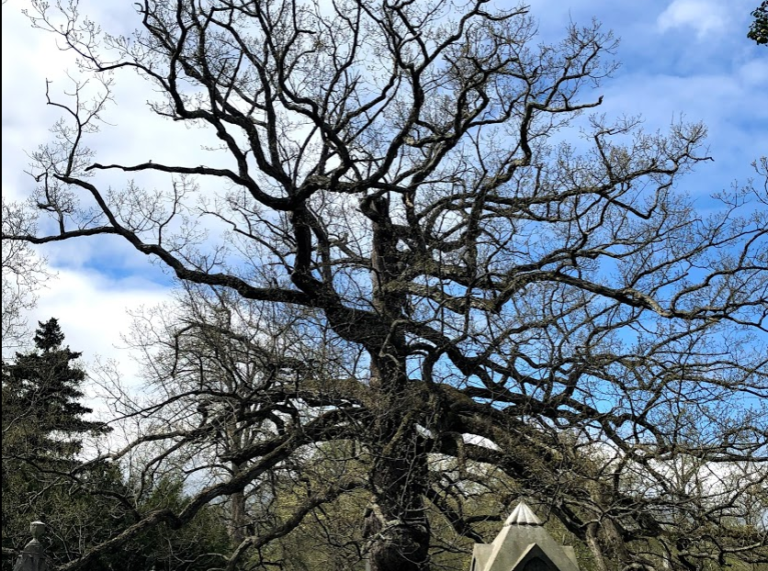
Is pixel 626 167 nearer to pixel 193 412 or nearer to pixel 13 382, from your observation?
pixel 193 412

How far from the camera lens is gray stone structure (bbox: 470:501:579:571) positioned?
4238mm

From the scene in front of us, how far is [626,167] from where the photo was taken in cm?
1366

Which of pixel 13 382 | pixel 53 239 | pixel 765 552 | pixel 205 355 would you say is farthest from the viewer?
pixel 13 382

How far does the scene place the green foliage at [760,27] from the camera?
30.0 ft

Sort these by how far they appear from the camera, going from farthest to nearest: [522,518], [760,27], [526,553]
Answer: [760,27] → [522,518] → [526,553]

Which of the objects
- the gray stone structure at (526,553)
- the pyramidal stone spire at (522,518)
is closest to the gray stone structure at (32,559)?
the gray stone structure at (526,553)

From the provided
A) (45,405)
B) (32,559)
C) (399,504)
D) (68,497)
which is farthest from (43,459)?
(45,405)

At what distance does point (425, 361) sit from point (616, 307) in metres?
3.25

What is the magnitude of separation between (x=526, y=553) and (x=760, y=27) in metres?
7.49

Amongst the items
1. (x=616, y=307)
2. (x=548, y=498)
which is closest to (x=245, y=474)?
(x=548, y=498)

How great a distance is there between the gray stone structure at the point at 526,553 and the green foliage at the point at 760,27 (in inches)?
279

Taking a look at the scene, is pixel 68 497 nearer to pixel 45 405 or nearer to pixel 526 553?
pixel 45 405

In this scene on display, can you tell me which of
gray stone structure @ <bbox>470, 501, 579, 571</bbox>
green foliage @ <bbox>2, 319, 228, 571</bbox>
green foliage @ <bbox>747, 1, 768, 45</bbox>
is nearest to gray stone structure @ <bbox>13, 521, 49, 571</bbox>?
green foliage @ <bbox>2, 319, 228, 571</bbox>

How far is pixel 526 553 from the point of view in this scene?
425 centimetres
